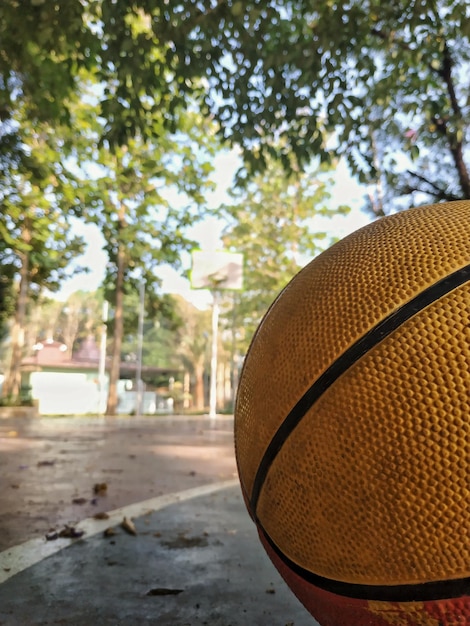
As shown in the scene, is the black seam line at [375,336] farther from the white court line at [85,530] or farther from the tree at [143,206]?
the tree at [143,206]

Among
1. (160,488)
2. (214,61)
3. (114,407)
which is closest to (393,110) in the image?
(214,61)

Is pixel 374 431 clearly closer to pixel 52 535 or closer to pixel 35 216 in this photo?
pixel 52 535

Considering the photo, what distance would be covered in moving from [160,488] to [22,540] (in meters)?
1.82

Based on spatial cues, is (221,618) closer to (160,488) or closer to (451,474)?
(451,474)

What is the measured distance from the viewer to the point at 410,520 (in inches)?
48.2

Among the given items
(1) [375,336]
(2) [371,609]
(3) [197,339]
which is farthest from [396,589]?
(3) [197,339]

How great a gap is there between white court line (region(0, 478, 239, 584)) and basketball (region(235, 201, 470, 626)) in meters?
1.27

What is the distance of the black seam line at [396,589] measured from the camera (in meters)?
1.22

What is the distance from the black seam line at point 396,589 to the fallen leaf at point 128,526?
1.72 meters

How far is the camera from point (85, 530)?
3029 millimetres

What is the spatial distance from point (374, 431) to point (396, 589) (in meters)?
0.36

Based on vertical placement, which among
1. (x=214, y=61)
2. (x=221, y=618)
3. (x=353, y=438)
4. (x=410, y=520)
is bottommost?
(x=221, y=618)

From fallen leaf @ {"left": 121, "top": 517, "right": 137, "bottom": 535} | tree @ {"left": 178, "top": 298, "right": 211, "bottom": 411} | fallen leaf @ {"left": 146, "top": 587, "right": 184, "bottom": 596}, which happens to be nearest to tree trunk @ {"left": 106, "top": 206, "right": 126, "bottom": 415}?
fallen leaf @ {"left": 121, "top": 517, "right": 137, "bottom": 535}

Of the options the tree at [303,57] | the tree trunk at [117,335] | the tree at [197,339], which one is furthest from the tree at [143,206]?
the tree at [197,339]
